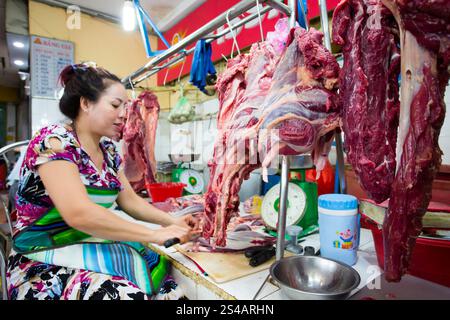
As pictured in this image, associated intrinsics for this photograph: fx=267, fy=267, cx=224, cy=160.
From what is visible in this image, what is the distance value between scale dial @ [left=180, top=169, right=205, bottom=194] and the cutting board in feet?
5.02

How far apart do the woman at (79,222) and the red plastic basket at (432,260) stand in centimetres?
98

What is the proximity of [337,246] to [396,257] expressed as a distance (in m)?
0.52

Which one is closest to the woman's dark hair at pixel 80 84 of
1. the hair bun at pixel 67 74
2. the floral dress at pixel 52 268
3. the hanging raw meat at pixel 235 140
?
the hair bun at pixel 67 74

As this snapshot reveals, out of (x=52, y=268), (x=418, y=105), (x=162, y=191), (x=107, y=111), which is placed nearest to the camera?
(x=418, y=105)

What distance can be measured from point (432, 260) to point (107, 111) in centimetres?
170

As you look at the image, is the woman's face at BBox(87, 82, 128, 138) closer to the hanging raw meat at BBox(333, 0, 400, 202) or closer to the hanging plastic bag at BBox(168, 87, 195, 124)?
the hanging raw meat at BBox(333, 0, 400, 202)

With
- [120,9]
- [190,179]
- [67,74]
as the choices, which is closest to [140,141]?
[190,179]

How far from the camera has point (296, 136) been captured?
1049mm

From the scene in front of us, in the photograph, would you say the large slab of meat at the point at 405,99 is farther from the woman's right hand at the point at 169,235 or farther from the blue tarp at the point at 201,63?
the blue tarp at the point at 201,63

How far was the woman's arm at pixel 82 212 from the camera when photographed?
121 cm

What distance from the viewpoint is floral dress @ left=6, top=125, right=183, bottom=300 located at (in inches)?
46.6

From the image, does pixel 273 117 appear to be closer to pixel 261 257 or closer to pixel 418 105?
pixel 418 105

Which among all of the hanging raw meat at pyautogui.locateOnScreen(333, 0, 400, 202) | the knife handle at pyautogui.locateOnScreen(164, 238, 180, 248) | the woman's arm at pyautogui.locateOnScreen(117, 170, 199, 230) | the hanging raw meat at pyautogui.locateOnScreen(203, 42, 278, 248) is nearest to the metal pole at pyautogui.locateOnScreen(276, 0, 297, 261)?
the hanging raw meat at pyautogui.locateOnScreen(203, 42, 278, 248)

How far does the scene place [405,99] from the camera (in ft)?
2.22
